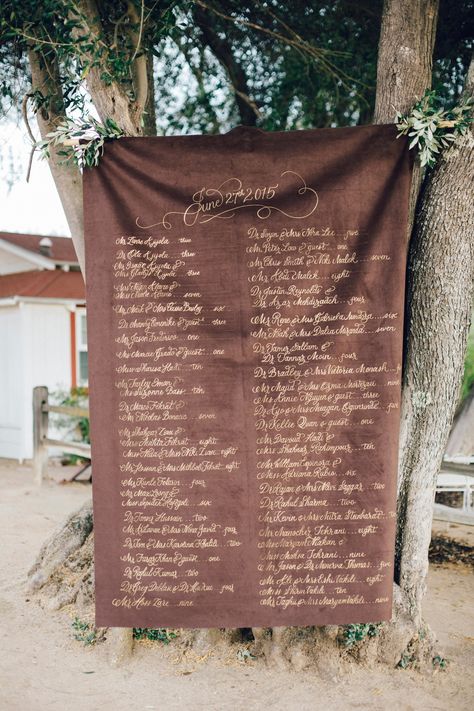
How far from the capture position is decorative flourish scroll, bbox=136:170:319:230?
367cm

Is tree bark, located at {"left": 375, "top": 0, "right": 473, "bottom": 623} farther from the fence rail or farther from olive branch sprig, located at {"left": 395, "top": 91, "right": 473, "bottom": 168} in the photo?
the fence rail

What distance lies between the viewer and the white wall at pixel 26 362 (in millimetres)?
11969

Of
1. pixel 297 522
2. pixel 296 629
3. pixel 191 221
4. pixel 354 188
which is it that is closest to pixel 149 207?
pixel 191 221

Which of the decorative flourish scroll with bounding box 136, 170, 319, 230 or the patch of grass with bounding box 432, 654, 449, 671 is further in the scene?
the patch of grass with bounding box 432, 654, 449, 671

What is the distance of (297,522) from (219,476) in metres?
0.49

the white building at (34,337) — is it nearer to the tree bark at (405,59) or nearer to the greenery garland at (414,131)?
the greenery garland at (414,131)

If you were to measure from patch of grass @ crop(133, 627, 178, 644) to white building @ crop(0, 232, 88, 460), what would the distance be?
8177 millimetres

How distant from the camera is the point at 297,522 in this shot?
12.3ft

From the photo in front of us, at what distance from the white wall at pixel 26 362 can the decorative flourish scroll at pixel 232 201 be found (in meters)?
8.93

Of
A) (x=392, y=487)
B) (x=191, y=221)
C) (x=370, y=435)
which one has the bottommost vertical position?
(x=392, y=487)

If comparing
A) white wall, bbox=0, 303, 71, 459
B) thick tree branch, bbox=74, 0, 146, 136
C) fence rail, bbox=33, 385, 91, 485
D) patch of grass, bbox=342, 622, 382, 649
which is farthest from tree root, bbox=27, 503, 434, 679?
white wall, bbox=0, 303, 71, 459

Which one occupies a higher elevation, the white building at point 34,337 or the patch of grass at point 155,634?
the white building at point 34,337

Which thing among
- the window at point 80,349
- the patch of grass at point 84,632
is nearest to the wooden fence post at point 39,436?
the window at point 80,349

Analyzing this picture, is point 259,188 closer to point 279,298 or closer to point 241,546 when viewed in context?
point 279,298
